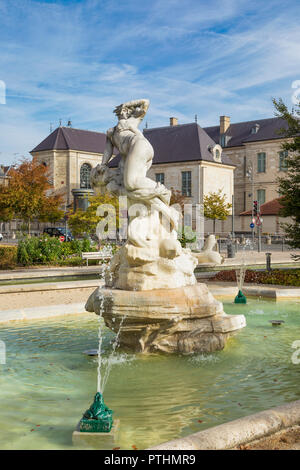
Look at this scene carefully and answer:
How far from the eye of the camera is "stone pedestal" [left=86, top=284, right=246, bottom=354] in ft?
21.0

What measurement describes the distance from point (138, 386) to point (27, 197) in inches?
984

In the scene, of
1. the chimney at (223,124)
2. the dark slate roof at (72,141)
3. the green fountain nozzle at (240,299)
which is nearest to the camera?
the green fountain nozzle at (240,299)

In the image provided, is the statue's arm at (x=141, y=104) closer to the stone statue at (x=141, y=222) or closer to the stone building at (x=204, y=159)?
the stone statue at (x=141, y=222)

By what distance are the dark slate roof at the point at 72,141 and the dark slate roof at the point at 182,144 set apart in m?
8.06

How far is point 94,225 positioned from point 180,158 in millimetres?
26826

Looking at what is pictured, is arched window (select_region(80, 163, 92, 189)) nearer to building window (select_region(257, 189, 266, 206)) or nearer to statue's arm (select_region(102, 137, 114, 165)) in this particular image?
building window (select_region(257, 189, 266, 206))

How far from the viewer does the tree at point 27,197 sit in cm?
2902

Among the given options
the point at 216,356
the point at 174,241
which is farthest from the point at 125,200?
the point at 216,356

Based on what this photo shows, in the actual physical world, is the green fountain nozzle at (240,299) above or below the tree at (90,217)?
below

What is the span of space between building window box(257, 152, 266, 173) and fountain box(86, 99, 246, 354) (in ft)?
177

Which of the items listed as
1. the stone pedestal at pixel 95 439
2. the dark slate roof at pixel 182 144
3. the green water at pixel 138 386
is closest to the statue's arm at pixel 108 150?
the green water at pixel 138 386

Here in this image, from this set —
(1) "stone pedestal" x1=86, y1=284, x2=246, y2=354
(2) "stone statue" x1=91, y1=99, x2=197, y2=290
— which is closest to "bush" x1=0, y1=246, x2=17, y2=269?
(2) "stone statue" x1=91, y1=99, x2=197, y2=290

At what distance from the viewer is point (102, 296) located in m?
6.64
